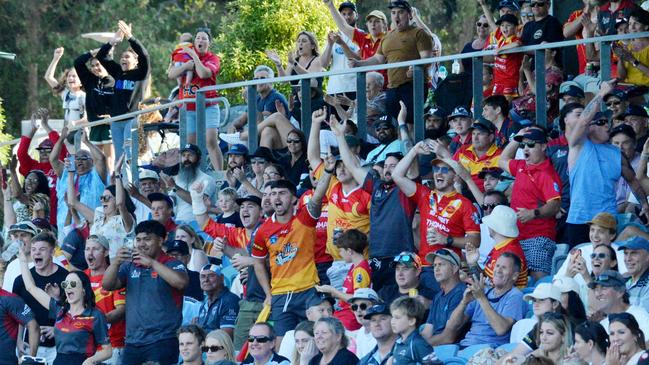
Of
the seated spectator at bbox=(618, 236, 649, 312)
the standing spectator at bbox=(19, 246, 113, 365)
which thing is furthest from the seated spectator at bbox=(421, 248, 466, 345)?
the standing spectator at bbox=(19, 246, 113, 365)

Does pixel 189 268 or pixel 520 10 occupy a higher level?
pixel 520 10

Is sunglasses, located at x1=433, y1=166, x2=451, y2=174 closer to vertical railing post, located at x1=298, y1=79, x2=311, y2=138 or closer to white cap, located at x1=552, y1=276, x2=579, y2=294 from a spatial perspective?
white cap, located at x1=552, y1=276, x2=579, y2=294

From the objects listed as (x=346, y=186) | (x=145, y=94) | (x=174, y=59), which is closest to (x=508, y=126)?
(x=346, y=186)

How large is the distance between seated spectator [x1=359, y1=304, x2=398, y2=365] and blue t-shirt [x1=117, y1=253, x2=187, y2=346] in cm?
265

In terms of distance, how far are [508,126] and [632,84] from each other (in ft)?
3.91

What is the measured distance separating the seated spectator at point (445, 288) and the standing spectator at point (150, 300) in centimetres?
254

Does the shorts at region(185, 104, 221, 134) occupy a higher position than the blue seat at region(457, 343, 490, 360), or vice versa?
the shorts at region(185, 104, 221, 134)

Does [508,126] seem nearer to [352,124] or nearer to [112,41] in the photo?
[352,124]

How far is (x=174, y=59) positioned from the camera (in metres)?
19.8

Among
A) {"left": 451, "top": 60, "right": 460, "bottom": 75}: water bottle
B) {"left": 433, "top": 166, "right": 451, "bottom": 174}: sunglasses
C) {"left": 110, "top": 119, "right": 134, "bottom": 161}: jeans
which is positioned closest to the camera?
{"left": 433, "top": 166, "right": 451, "bottom": 174}: sunglasses

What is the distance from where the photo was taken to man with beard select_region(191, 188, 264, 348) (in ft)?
48.1

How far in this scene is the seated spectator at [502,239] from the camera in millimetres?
13172

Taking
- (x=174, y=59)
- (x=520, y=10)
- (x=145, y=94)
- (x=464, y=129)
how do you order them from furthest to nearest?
(x=145, y=94) → (x=174, y=59) → (x=520, y=10) → (x=464, y=129)

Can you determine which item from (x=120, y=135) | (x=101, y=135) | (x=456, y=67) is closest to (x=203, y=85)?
(x=120, y=135)
